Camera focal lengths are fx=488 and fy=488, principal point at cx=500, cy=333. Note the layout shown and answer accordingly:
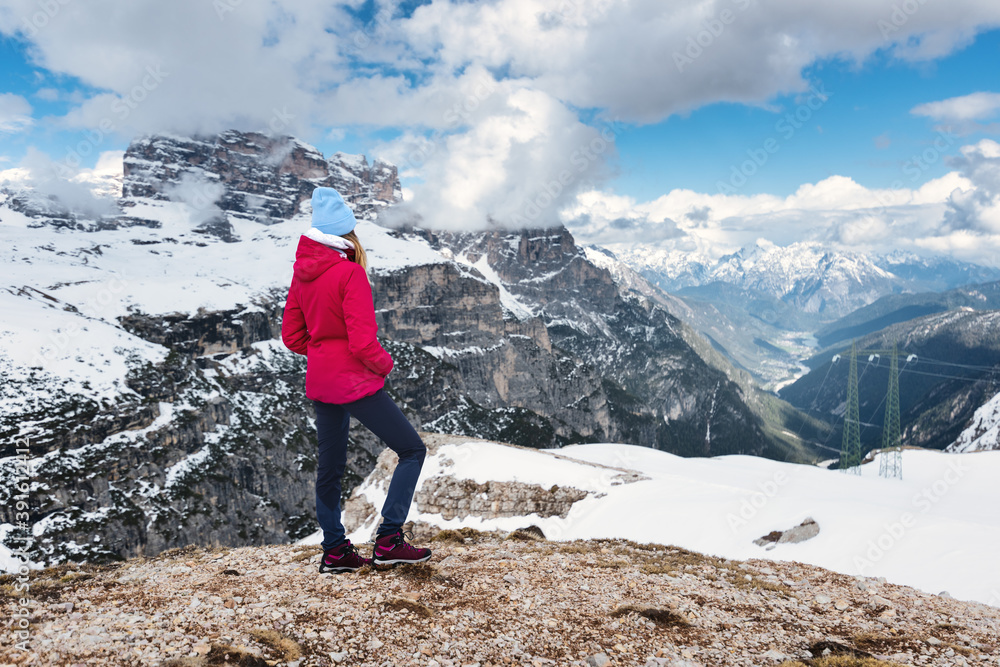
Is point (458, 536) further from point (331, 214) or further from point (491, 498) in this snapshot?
point (491, 498)

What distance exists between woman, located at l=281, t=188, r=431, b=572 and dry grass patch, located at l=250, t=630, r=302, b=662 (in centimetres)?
174

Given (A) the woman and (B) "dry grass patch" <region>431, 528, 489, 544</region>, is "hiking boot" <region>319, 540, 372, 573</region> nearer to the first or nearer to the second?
(A) the woman

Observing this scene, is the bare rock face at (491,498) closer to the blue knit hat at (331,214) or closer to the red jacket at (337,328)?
the red jacket at (337,328)

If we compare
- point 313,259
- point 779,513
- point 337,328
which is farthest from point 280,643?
point 779,513

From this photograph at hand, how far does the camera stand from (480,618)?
20.4 feet

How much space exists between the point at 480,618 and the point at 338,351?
3885mm

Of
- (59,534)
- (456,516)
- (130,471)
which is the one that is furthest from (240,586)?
(130,471)

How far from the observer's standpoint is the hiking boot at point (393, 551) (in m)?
7.42

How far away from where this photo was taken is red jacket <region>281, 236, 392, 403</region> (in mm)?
6246

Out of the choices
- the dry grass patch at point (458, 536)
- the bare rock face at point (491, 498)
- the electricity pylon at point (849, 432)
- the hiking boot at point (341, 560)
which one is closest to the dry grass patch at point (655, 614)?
the hiking boot at point (341, 560)

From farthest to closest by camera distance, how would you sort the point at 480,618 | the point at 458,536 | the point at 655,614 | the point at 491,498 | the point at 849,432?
the point at 849,432, the point at 491,498, the point at 458,536, the point at 655,614, the point at 480,618

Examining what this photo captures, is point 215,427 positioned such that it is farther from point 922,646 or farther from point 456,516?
point 922,646

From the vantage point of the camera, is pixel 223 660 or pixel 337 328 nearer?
pixel 223 660

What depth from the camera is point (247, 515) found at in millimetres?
119375
